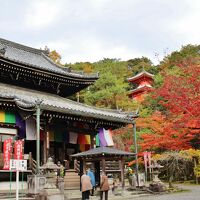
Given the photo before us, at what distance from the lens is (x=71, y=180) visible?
19953 millimetres

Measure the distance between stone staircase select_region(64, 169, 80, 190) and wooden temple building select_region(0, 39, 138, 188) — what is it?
75.8 inches

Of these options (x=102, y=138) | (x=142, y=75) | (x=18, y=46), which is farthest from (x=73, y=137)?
(x=142, y=75)

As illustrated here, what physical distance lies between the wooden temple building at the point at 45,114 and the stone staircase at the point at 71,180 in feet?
6.31

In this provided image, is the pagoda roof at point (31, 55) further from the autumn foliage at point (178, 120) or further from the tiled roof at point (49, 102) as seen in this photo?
the autumn foliage at point (178, 120)

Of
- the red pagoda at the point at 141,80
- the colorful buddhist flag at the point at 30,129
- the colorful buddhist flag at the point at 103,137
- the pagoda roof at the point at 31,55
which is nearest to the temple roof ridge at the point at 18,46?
the pagoda roof at the point at 31,55

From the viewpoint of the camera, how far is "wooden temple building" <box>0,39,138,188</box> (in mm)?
17938

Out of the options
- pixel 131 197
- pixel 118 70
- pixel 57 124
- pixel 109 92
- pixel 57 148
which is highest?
pixel 118 70

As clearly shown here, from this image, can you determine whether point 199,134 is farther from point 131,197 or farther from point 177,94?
point 131,197

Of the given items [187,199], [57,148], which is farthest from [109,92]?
[187,199]

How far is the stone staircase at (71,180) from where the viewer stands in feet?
63.7

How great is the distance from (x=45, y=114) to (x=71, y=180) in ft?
16.1

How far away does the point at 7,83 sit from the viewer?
21875mm

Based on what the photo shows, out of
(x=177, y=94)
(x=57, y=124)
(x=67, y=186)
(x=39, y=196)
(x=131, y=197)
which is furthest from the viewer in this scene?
(x=177, y=94)

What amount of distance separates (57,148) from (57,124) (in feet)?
8.19
